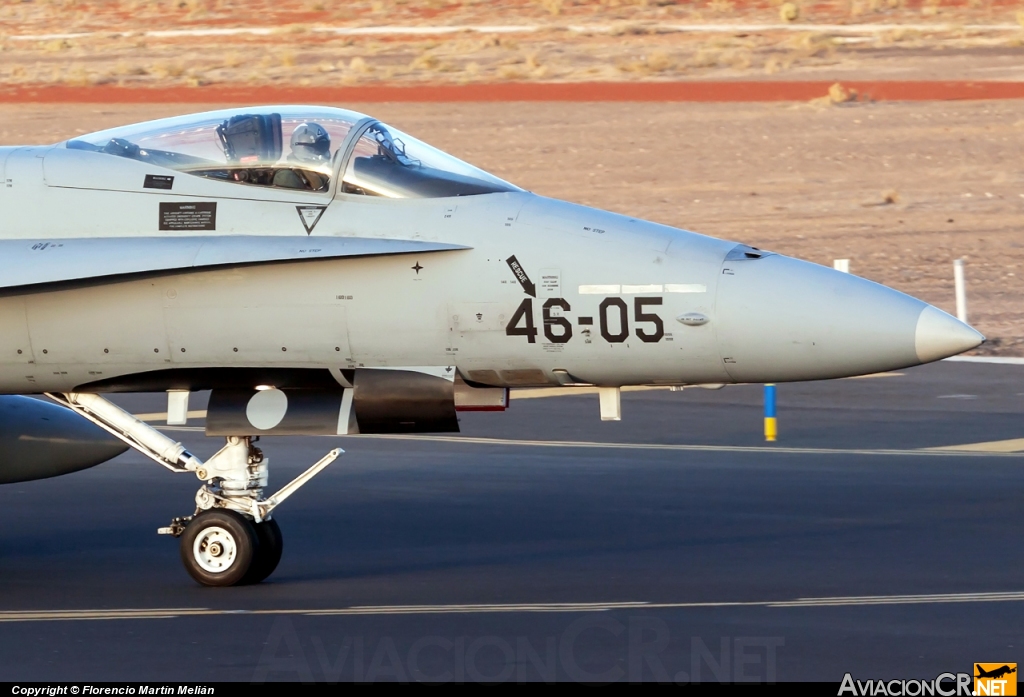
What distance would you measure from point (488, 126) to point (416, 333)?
37663 millimetres

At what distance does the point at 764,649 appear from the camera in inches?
313

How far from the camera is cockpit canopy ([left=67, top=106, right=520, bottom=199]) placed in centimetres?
938

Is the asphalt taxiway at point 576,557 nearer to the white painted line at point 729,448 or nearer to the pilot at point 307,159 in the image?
the white painted line at point 729,448

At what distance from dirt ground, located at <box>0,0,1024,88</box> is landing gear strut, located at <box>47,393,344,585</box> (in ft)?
138

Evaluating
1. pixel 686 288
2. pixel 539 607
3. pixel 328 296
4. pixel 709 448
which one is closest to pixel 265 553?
pixel 328 296

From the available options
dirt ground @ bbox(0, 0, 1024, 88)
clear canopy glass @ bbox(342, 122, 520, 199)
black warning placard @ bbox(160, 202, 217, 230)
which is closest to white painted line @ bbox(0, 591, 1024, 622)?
black warning placard @ bbox(160, 202, 217, 230)

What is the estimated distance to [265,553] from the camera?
9.77m

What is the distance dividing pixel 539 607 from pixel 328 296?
212 centimetres

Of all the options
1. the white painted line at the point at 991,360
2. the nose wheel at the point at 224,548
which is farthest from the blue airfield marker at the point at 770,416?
the nose wheel at the point at 224,548

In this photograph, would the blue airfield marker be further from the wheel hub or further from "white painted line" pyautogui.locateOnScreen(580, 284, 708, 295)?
the wheel hub

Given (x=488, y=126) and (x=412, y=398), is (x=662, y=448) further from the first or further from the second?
(x=488, y=126)

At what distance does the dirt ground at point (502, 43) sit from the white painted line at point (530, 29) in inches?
6.3

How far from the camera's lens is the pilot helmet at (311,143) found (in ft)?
31.0

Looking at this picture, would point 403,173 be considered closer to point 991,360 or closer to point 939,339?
point 939,339
